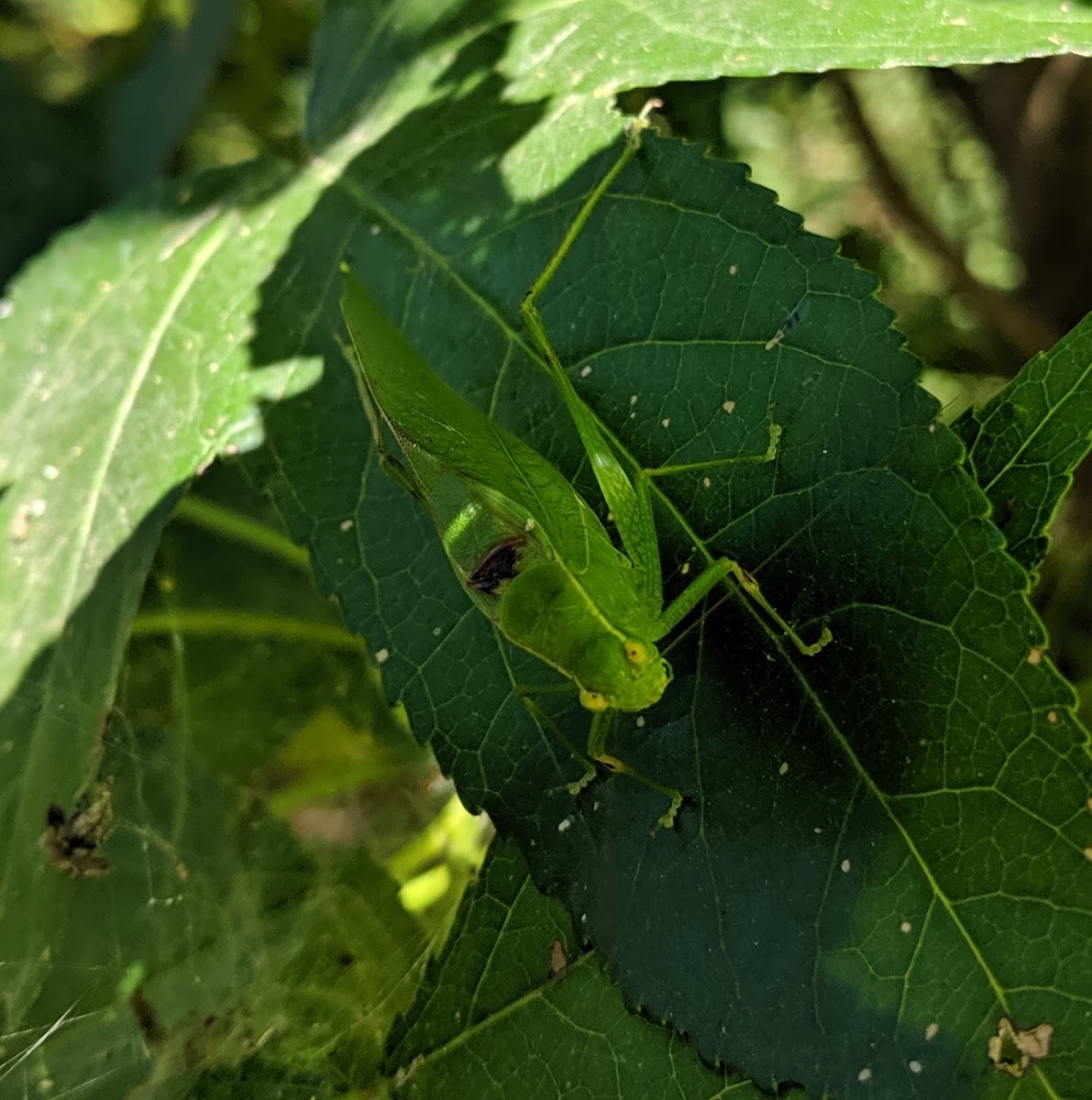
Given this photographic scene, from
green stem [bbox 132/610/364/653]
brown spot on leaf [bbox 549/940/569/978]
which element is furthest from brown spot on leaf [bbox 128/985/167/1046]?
green stem [bbox 132/610/364/653]

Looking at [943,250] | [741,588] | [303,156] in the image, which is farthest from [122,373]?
[943,250]

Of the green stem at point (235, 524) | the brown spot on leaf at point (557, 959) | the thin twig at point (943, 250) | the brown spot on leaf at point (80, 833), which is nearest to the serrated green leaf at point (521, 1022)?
the brown spot on leaf at point (557, 959)

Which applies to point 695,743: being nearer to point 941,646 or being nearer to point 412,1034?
point 941,646

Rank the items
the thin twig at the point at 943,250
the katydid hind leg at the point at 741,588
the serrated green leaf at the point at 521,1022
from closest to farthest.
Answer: the katydid hind leg at the point at 741,588, the serrated green leaf at the point at 521,1022, the thin twig at the point at 943,250

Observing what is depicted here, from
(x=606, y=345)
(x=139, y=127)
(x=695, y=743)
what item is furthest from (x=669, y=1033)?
(x=139, y=127)

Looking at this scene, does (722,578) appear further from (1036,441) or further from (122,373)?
(122,373)

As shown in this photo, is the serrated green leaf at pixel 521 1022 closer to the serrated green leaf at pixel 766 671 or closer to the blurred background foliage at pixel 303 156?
the serrated green leaf at pixel 766 671
